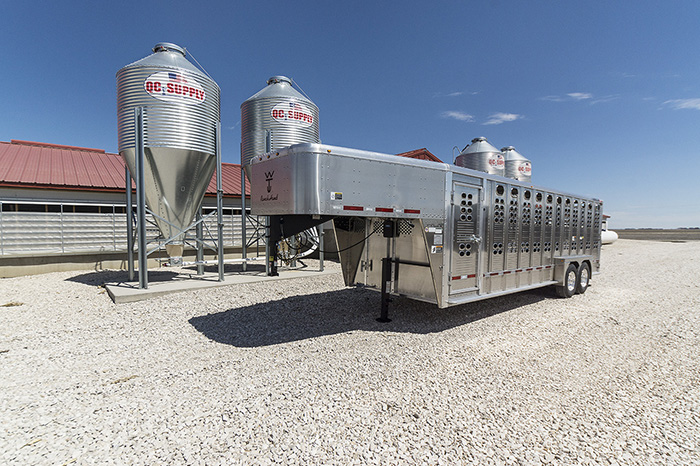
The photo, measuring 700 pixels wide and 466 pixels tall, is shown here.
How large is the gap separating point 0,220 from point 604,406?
15298mm

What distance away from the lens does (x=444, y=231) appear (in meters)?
5.79

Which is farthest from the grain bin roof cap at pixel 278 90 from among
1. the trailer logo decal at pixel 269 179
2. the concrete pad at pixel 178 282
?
the trailer logo decal at pixel 269 179

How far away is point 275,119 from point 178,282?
5.47 m

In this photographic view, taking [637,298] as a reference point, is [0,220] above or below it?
above

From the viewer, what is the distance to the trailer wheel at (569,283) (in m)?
8.72

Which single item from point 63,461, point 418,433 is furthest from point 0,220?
point 418,433

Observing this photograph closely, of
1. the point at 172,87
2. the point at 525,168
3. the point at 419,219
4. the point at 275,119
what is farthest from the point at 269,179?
the point at 525,168

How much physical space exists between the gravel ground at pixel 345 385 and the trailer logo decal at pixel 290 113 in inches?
241

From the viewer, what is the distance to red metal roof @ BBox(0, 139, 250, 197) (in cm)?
1185

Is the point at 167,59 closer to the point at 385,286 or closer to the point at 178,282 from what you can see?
the point at 178,282

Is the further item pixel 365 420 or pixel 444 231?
pixel 444 231

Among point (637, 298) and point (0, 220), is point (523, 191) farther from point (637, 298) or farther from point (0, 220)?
point (0, 220)

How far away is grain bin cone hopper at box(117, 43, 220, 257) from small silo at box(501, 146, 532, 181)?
10.4 metres

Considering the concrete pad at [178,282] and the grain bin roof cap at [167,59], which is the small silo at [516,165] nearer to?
the concrete pad at [178,282]
